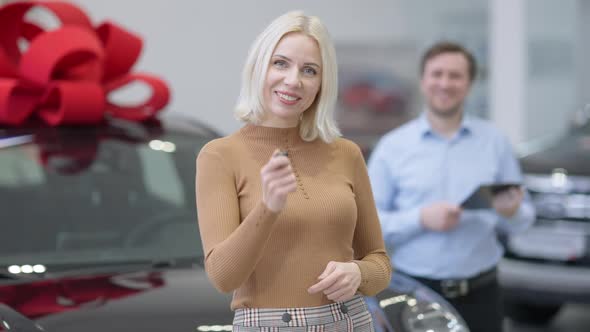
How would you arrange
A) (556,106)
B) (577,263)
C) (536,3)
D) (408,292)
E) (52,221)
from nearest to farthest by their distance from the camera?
(408,292) < (52,221) < (577,263) < (536,3) < (556,106)

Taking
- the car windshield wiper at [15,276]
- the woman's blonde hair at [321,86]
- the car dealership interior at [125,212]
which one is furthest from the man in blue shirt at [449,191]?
the woman's blonde hair at [321,86]

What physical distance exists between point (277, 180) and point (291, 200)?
0.55 ft

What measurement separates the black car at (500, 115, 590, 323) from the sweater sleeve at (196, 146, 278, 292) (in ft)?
12.9

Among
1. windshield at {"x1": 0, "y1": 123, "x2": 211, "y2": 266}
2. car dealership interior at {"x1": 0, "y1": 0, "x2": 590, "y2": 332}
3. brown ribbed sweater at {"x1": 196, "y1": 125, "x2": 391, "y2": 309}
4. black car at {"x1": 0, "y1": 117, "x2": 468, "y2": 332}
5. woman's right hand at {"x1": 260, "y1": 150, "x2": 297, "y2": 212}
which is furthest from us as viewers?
windshield at {"x1": 0, "y1": 123, "x2": 211, "y2": 266}

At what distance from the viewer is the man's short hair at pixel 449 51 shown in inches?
149

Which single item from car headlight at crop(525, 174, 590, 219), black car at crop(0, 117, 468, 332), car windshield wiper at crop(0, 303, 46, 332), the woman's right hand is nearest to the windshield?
black car at crop(0, 117, 468, 332)

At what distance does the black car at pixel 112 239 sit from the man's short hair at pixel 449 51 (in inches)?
33.8

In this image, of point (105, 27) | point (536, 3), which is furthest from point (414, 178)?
point (536, 3)

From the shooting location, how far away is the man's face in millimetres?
3721

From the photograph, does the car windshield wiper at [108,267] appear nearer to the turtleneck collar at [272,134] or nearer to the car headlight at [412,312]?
the car headlight at [412,312]

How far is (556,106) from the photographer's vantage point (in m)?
10.1

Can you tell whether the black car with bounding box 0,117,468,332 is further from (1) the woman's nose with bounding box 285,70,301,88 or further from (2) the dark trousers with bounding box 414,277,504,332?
(1) the woman's nose with bounding box 285,70,301,88

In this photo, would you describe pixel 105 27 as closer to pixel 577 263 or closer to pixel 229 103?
pixel 577 263

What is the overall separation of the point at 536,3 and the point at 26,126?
667cm
